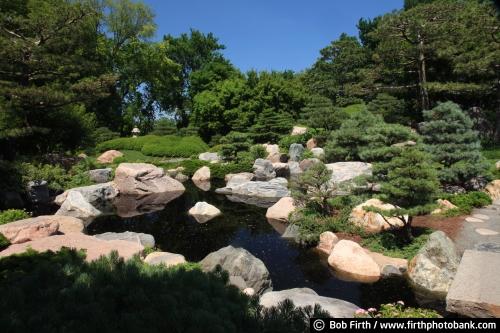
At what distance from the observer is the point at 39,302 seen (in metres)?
3.00

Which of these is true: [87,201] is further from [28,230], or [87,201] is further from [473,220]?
[473,220]

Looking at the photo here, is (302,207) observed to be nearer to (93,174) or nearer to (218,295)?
(218,295)

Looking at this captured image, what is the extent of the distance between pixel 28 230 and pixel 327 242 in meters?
8.61

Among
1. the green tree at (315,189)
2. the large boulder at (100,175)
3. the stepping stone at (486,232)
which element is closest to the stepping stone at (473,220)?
the stepping stone at (486,232)

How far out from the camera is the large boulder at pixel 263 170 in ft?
74.2

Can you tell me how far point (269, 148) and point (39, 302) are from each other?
2619 centimetres

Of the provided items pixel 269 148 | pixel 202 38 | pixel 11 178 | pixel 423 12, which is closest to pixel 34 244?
pixel 11 178

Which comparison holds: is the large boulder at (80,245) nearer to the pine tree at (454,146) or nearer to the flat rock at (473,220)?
the flat rock at (473,220)

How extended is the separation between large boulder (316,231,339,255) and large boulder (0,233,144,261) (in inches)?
204

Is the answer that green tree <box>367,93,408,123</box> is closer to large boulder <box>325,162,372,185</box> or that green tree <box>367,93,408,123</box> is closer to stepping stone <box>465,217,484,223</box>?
large boulder <box>325,162,372,185</box>

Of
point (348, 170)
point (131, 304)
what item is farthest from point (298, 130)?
point (131, 304)

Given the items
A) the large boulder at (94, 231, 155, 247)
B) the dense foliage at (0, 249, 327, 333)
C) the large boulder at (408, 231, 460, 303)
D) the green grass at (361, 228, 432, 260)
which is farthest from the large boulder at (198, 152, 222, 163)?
the dense foliage at (0, 249, 327, 333)

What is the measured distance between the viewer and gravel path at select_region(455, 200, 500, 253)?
9.27 meters

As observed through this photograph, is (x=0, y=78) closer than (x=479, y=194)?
No
